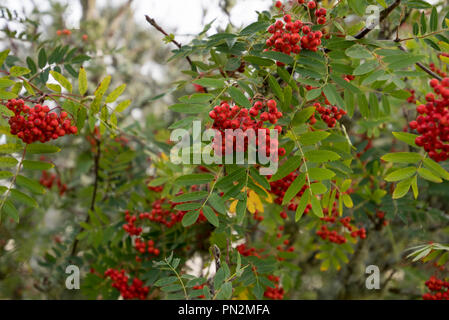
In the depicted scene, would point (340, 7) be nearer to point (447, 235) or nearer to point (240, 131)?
point (240, 131)

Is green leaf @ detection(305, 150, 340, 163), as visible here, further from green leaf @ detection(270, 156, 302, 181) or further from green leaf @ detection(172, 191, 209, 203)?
green leaf @ detection(172, 191, 209, 203)

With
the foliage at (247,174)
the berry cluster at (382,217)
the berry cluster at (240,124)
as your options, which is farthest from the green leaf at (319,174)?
the berry cluster at (382,217)

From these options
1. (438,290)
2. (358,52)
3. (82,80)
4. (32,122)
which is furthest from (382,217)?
(32,122)

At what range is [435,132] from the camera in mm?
1162

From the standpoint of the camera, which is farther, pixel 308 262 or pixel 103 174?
pixel 308 262

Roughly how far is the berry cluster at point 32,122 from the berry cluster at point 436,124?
4.05ft

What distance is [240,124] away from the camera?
1.21 meters

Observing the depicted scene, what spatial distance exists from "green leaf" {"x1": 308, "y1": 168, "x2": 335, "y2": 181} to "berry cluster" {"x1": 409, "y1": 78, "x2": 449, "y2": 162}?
295 millimetres

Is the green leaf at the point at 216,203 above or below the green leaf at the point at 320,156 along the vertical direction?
below

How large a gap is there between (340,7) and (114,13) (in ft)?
15.5

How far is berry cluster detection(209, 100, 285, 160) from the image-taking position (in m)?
1.19

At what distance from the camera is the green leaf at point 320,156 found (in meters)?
1.25

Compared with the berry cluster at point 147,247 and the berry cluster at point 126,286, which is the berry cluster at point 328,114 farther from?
the berry cluster at point 126,286
